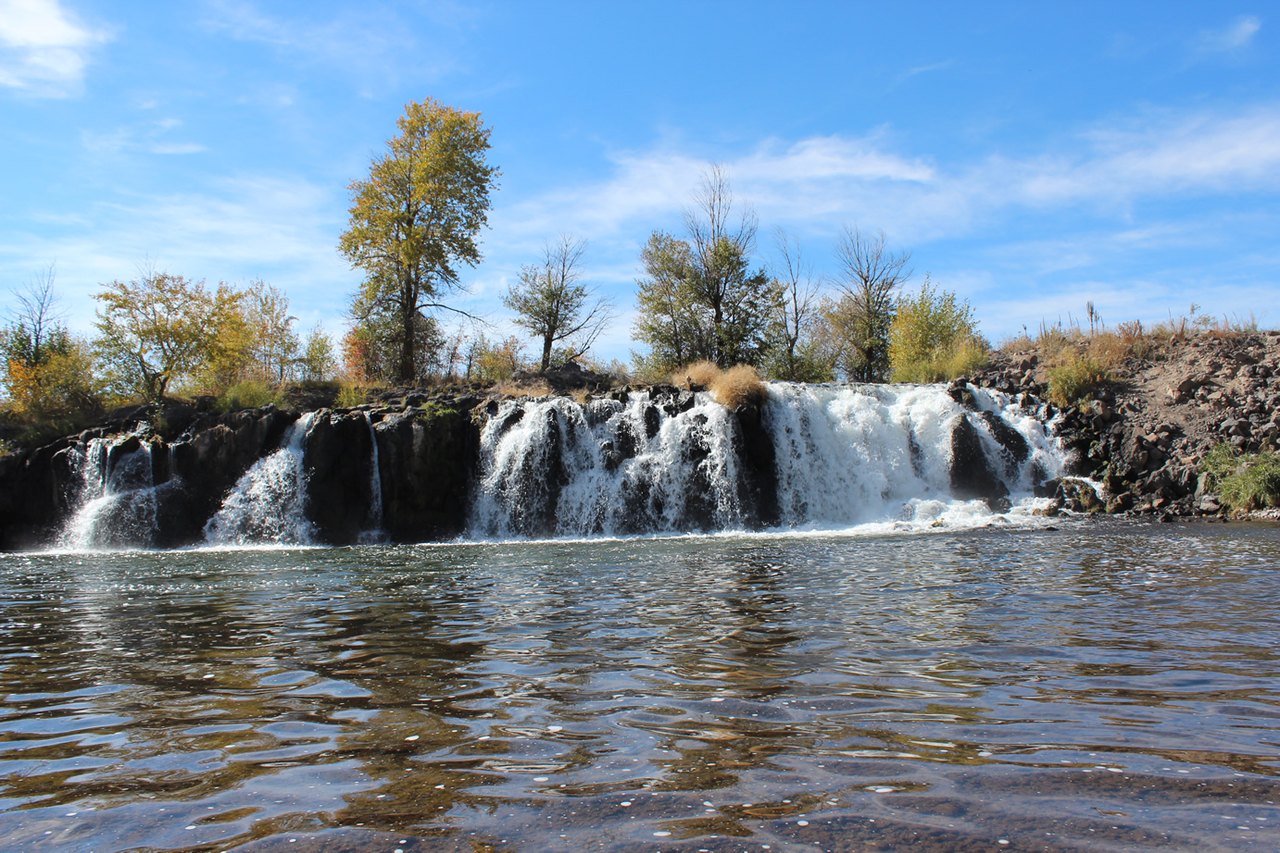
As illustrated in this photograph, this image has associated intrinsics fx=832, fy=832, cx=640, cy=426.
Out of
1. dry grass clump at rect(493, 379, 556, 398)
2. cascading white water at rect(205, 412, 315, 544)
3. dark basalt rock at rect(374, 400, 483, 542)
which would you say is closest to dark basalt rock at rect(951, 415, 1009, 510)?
dry grass clump at rect(493, 379, 556, 398)

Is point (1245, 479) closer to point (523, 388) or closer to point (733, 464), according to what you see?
point (733, 464)

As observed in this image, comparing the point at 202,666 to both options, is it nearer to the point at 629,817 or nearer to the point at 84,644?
the point at 84,644

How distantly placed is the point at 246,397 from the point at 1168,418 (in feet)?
102

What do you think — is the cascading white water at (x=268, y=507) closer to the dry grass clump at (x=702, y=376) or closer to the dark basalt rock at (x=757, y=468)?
the dry grass clump at (x=702, y=376)

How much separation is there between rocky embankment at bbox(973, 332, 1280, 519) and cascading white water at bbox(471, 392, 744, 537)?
10.3 meters

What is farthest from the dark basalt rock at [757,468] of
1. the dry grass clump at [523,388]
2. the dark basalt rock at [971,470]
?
the dry grass clump at [523,388]

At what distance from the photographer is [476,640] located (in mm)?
7367

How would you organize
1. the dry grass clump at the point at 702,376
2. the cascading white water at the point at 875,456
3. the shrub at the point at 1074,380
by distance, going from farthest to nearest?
the dry grass clump at the point at 702,376
the shrub at the point at 1074,380
the cascading white water at the point at 875,456

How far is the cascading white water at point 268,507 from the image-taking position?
978 inches

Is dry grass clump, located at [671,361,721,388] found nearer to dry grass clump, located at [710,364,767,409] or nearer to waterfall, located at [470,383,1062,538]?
dry grass clump, located at [710,364,767,409]

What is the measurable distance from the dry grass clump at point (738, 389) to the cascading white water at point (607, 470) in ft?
1.31

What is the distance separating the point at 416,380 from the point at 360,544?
1373 centimetres

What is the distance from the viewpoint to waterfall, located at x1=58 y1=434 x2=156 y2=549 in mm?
24938

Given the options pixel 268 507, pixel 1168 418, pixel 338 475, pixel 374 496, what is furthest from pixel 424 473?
pixel 1168 418
